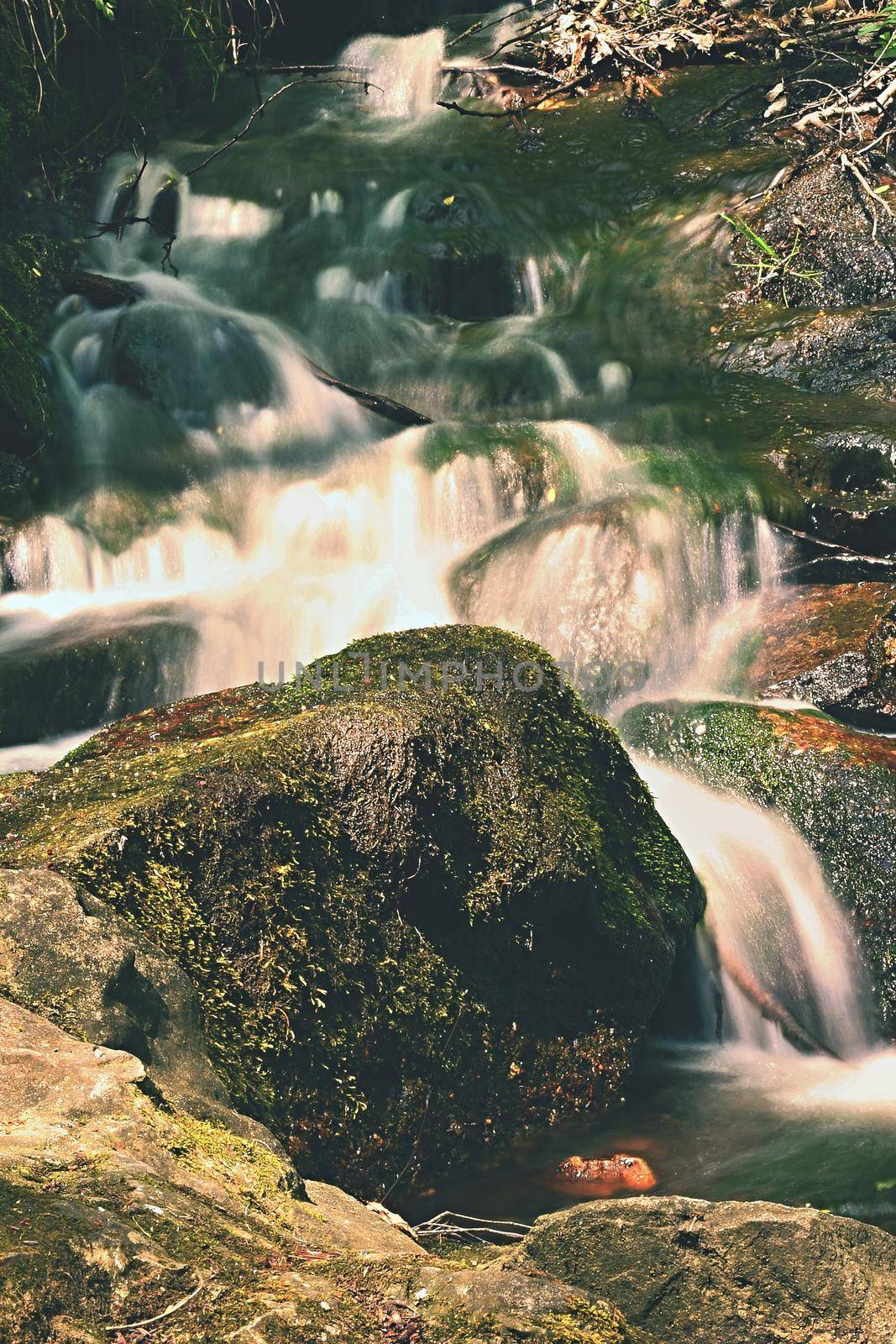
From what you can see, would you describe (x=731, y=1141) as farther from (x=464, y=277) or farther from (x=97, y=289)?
(x=464, y=277)

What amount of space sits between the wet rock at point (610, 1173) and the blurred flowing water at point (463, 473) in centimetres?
8

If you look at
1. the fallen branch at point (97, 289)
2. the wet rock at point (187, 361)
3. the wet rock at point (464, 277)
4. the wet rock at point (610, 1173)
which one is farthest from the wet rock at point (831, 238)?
the wet rock at point (610, 1173)

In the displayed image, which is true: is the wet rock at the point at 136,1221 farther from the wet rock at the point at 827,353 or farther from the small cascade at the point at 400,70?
the small cascade at the point at 400,70

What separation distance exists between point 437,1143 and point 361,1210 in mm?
792

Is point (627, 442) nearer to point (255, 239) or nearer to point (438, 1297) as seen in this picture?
point (255, 239)

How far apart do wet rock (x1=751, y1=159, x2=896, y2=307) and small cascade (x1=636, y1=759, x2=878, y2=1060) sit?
6228 millimetres

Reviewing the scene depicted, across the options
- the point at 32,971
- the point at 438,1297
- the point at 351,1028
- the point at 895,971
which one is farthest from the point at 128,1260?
the point at 895,971

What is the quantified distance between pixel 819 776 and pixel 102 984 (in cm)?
397

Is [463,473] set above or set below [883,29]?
below

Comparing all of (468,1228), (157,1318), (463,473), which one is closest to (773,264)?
(463,473)

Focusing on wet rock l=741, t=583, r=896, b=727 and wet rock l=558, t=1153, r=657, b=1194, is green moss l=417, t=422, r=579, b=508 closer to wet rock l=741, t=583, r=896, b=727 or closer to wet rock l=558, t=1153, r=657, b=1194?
wet rock l=741, t=583, r=896, b=727

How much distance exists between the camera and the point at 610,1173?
154 inches

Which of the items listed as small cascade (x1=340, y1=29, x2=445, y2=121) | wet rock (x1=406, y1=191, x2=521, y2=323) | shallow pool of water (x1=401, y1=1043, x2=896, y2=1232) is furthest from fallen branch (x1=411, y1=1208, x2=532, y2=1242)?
small cascade (x1=340, y1=29, x2=445, y2=121)

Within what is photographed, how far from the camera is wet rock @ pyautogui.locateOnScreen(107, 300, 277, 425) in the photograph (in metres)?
9.28
